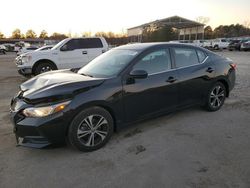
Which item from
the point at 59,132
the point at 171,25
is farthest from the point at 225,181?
the point at 171,25

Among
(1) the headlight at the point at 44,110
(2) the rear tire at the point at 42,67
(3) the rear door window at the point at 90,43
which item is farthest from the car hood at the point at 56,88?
(3) the rear door window at the point at 90,43

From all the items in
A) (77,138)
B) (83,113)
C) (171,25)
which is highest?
(171,25)

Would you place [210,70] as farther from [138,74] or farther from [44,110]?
[44,110]

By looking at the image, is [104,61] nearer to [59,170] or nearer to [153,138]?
[153,138]

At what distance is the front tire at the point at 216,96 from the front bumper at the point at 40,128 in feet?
10.7

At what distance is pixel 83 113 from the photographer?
3.54m

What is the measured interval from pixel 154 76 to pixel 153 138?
108 cm

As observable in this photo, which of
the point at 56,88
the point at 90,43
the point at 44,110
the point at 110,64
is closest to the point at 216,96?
the point at 110,64

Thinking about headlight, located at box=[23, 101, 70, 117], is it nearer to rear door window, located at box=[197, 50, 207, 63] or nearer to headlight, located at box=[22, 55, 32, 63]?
rear door window, located at box=[197, 50, 207, 63]

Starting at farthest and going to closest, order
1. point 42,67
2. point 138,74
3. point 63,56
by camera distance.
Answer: point 63,56 < point 42,67 < point 138,74

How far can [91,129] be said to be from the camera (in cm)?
369

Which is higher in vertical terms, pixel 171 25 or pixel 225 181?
pixel 171 25

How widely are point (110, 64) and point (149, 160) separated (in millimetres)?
1897

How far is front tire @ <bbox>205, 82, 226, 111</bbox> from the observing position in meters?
5.31
